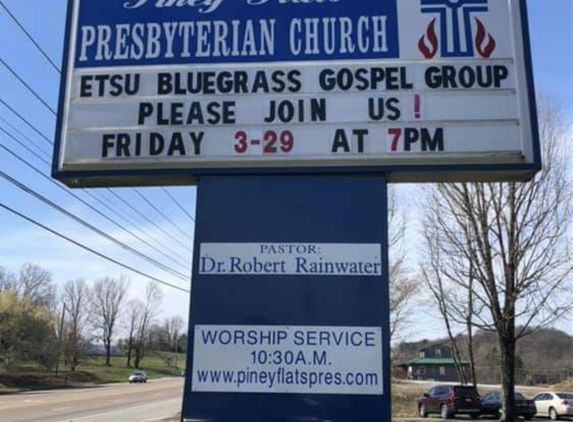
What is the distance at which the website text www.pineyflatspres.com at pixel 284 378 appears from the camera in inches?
172

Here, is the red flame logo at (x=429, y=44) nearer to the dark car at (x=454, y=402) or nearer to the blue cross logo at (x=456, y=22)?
the blue cross logo at (x=456, y=22)

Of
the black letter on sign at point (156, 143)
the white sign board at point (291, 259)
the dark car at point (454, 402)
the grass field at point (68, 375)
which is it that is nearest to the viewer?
the white sign board at point (291, 259)

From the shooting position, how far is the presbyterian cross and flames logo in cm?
501

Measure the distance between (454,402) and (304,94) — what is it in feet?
81.7

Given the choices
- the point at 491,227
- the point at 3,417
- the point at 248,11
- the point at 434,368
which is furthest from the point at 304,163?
the point at 434,368

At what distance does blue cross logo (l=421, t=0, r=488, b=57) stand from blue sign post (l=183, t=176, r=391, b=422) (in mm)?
1290

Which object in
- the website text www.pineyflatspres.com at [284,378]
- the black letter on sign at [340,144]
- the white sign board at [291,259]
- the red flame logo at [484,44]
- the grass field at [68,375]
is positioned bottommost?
the grass field at [68,375]

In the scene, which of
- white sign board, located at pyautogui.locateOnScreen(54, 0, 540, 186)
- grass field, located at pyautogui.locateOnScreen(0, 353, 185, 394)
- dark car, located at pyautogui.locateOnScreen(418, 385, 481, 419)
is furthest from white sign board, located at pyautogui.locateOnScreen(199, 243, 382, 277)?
grass field, located at pyautogui.locateOnScreen(0, 353, 185, 394)

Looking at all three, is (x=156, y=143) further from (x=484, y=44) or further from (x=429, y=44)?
(x=484, y=44)

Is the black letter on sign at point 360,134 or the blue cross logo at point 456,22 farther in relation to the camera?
the blue cross logo at point 456,22

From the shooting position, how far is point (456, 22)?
512 centimetres

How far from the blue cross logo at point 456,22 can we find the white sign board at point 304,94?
10 mm

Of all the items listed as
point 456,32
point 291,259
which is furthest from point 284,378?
point 456,32

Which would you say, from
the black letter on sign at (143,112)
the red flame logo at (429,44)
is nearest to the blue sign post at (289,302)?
the black letter on sign at (143,112)
